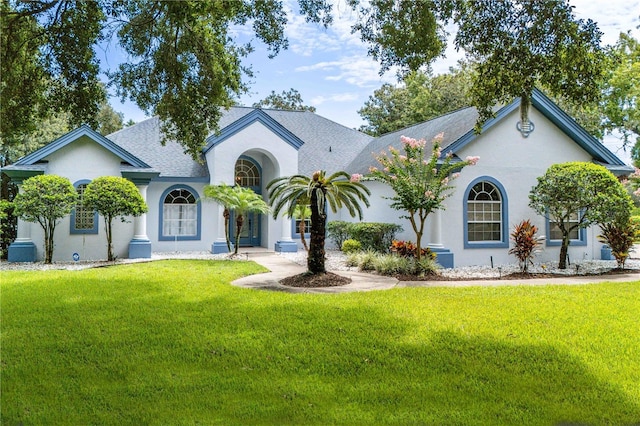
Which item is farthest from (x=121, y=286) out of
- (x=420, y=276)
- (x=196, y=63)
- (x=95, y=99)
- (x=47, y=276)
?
(x=420, y=276)

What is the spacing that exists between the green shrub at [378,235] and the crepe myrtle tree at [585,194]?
16.4 ft

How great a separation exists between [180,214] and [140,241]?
2792mm

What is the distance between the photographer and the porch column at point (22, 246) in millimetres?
15367

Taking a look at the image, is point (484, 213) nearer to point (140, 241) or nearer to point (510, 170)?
point (510, 170)

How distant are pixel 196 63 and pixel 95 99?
2323mm

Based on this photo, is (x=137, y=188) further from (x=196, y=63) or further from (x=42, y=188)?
(x=196, y=63)

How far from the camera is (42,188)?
1438 cm

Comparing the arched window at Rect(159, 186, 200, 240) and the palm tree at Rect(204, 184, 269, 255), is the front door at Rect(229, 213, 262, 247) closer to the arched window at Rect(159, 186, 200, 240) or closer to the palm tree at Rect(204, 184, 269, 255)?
the arched window at Rect(159, 186, 200, 240)

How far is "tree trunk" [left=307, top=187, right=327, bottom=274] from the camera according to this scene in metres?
11.2

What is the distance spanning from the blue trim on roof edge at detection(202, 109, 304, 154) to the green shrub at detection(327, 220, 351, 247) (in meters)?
3.67

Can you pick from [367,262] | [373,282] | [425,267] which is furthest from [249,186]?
[373,282]

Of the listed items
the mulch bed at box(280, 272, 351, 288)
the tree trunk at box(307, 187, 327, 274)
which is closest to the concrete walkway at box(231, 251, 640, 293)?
the mulch bed at box(280, 272, 351, 288)

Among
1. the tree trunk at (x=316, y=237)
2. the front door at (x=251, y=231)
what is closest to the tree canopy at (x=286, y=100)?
the front door at (x=251, y=231)

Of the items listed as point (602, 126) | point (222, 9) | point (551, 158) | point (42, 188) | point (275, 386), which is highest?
point (602, 126)
